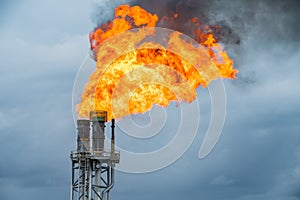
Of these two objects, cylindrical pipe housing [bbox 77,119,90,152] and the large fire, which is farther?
cylindrical pipe housing [bbox 77,119,90,152]

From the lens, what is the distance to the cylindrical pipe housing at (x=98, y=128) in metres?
128

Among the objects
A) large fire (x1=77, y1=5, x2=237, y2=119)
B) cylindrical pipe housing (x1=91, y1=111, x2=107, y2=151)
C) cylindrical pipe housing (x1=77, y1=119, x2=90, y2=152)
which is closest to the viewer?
large fire (x1=77, y1=5, x2=237, y2=119)

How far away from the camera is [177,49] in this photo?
396 feet

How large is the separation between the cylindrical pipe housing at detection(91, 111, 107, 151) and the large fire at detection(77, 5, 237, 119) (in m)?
1.21

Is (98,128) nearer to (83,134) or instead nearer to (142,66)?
(83,134)

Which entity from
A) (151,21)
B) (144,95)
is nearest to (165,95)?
(144,95)

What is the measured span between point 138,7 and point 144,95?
1243 cm

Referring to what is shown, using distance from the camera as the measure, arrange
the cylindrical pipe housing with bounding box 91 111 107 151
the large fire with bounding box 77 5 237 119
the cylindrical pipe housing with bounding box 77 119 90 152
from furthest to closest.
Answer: the cylindrical pipe housing with bounding box 77 119 90 152 → the cylindrical pipe housing with bounding box 91 111 107 151 → the large fire with bounding box 77 5 237 119

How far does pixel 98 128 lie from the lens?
12850 centimetres

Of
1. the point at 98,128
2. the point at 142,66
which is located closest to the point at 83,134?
the point at 98,128

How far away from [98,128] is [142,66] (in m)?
11.6

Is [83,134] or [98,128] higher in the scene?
[98,128]

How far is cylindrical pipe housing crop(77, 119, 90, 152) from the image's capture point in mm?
128875

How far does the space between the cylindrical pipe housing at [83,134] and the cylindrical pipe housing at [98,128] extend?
2.99ft
